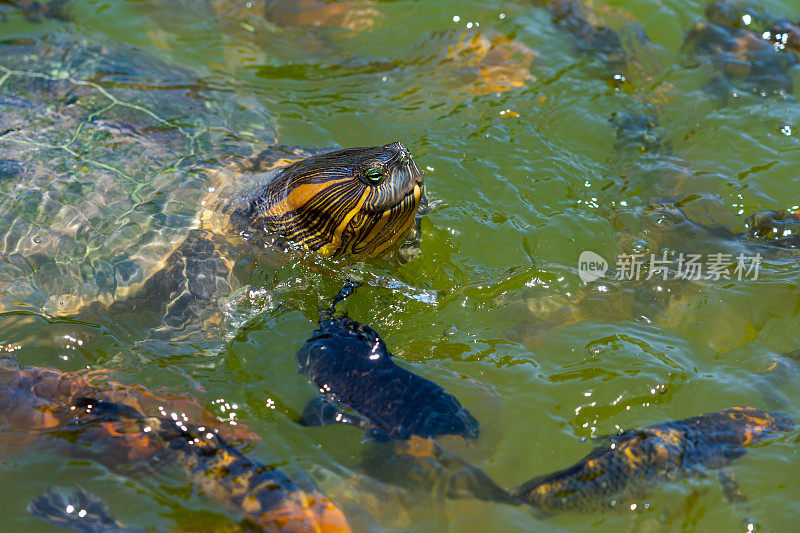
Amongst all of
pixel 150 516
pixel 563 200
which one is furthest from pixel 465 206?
pixel 150 516

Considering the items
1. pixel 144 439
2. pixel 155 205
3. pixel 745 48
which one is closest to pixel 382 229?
pixel 155 205

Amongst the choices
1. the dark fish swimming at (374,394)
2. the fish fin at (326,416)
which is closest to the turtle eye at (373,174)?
the dark fish swimming at (374,394)

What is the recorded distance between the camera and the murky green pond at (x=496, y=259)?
3279 millimetres

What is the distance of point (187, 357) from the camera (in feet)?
12.9

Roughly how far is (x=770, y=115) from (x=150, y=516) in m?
5.94

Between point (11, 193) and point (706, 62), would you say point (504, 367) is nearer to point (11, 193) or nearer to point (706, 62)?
point (11, 193)

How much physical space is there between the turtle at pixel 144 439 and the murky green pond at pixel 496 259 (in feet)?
0.30

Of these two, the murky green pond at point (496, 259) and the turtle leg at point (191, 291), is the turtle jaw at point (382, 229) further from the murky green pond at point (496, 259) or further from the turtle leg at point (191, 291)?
the turtle leg at point (191, 291)

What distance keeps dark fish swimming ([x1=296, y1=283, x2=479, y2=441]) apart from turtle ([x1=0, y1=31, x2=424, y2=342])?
2.49 feet

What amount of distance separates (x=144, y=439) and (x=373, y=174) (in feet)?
6.29

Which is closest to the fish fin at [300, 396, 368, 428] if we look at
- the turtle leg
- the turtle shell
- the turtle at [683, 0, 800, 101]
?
the turtle leg

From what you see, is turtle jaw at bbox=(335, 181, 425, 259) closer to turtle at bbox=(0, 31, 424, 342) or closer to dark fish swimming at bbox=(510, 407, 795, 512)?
turtle at bbox=(0, 31, 424, 342)

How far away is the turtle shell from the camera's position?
4125mm

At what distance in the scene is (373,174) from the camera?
12.8 feet
